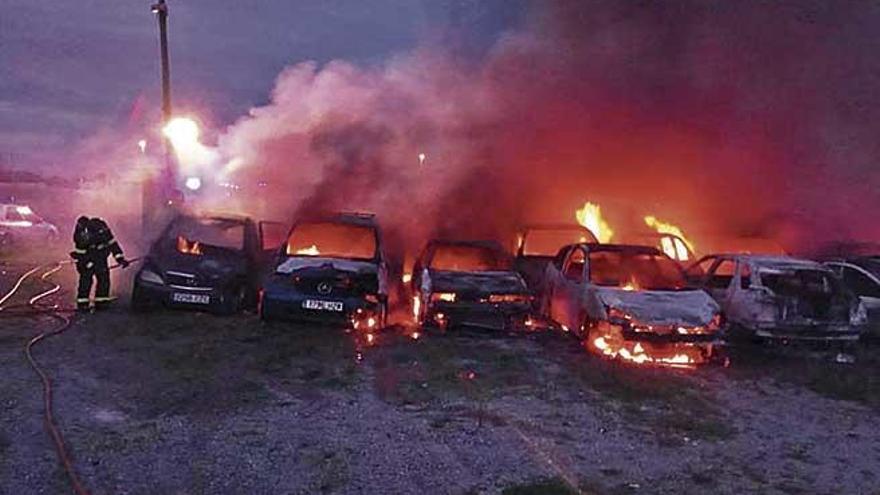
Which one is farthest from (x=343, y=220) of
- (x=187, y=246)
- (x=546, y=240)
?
(x=546, y=240)

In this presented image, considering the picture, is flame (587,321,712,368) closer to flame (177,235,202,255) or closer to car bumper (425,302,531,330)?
car bumper (425,302,531,330)

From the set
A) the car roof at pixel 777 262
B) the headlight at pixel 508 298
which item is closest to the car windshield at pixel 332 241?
the headlight at pixel 508 298

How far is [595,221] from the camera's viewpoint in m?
19.0

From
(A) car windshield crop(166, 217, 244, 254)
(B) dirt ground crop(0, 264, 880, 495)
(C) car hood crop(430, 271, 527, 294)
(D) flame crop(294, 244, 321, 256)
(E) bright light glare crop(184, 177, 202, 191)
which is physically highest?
(E) bright light glare crop(184, 177, 202, 191)

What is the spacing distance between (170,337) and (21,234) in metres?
16.7

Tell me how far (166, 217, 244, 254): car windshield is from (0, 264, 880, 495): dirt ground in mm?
2031

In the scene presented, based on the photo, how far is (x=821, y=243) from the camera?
21.5m

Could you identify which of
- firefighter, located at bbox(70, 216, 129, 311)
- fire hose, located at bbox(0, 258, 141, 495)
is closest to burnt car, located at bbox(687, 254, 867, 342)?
fire hose, located at bbox(0, 258, 141, 495)

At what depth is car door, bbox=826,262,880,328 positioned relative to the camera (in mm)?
11406

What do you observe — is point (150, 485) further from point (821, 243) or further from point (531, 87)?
point (821, 243)

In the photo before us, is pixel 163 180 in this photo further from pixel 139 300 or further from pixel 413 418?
pixel 413 418

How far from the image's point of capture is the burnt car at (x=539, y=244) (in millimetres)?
13062

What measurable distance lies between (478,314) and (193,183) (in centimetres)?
1036

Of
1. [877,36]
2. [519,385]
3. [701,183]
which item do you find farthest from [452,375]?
[877,36]
